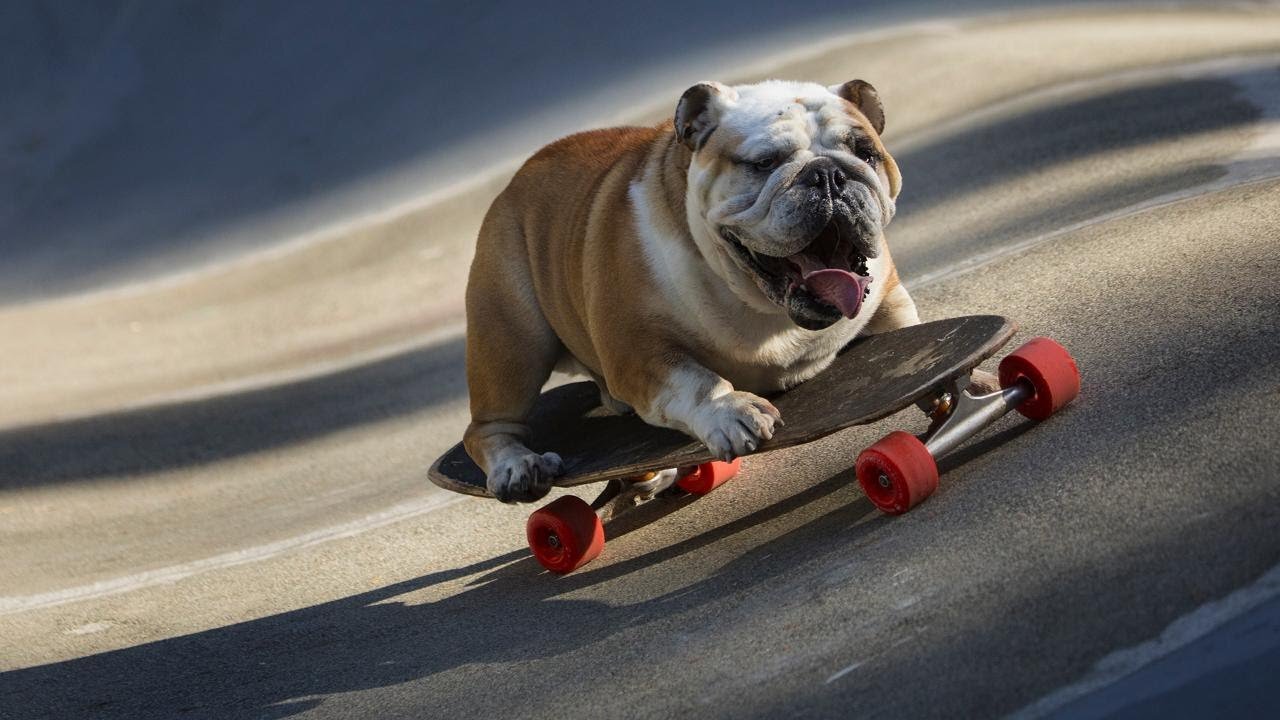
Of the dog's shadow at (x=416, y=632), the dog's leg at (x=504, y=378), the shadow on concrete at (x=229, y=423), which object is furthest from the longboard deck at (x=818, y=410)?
the shadow on concrete at (x=229, y=423)

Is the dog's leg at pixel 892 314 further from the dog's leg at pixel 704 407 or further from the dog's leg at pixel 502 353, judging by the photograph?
the dog's leg at pixel 502 353

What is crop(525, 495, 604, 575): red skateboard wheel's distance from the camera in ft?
15.9

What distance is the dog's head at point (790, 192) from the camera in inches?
165

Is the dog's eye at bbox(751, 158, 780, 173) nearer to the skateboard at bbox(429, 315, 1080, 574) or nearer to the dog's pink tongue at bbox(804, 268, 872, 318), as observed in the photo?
the dog's pink tongue at bbox(804, 268, 872, 318)

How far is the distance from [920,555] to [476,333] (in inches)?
78.5

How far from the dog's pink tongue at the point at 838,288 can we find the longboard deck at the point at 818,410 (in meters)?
0.27

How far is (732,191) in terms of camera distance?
436cm

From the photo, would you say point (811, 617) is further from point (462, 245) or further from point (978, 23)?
point (978, 23)

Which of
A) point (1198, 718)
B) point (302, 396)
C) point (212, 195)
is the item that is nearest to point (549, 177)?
point (1198, 718)

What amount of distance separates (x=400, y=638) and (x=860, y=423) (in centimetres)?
176

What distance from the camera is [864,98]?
4672 mm

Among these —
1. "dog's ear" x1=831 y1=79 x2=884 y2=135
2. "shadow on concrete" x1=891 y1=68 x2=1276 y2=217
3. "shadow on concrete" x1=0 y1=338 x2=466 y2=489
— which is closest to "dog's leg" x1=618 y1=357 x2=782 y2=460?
"dog's ear" x1=831 y1=79 x2=884 y2=135

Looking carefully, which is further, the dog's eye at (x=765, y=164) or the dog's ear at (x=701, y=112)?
the dog's ear at (x=701, y=112)

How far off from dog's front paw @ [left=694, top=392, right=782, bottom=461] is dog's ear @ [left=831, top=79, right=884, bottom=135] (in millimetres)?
995
